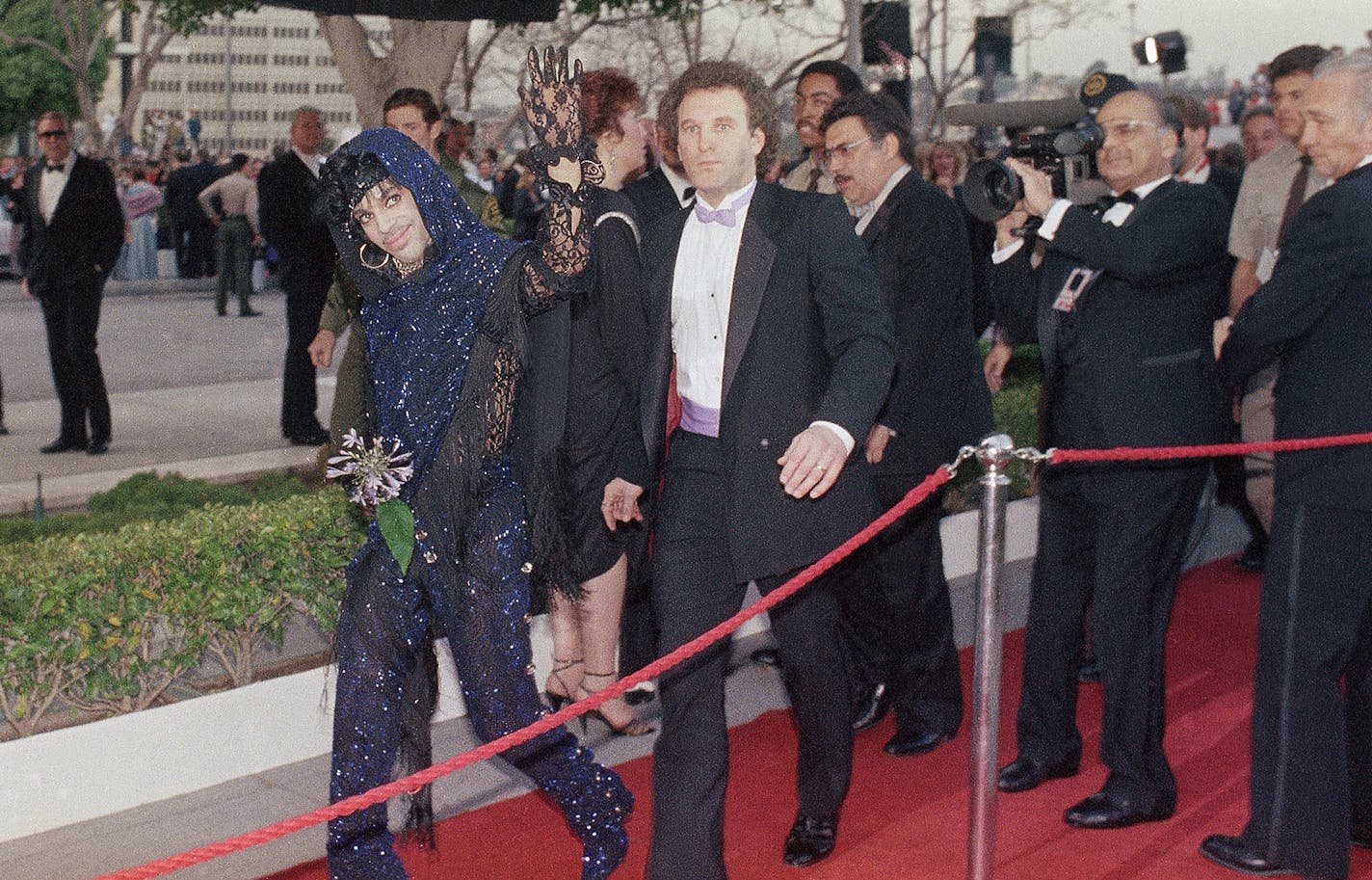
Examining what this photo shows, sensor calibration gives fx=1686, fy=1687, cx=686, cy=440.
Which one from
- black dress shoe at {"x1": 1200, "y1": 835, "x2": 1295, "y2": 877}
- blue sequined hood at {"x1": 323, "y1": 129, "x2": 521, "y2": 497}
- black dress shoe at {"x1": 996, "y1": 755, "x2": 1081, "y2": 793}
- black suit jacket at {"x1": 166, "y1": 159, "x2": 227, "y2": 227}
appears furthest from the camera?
black suit jacket at {"x1": 166, "y1": 159, "x2": 227, "y2": 227}

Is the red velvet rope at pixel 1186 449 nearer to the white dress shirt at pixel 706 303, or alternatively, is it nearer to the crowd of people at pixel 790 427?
the crowd of people at pixel 790 427

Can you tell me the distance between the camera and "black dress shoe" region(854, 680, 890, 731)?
552 centimetres

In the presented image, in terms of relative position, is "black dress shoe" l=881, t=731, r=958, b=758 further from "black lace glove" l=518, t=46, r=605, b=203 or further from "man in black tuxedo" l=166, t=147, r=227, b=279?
"man in black tuxedo" l=166, t=147, r=227, b=279

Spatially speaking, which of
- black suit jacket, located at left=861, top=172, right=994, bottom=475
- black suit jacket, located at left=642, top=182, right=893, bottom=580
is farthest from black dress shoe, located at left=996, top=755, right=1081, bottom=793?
black suit jacket, located at left=642, top=182, right=893, bottom=580

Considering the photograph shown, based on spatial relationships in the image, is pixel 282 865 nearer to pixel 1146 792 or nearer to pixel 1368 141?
pixel 1146 792

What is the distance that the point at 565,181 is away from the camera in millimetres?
3602

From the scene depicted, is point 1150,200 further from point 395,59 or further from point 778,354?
point 395,59

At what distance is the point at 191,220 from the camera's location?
2342 cm

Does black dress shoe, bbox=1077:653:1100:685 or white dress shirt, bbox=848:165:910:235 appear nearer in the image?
white dress shirt, bbox=848:165:910:235

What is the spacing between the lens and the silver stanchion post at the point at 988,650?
354cm

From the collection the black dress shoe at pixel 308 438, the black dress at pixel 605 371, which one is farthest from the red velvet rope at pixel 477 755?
the black dress shoe at pixel 308 438

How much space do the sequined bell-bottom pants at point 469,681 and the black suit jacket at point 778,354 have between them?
1.73 feet

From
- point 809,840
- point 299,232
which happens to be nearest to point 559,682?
point 809,840

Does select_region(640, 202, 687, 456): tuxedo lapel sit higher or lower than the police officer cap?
lower
